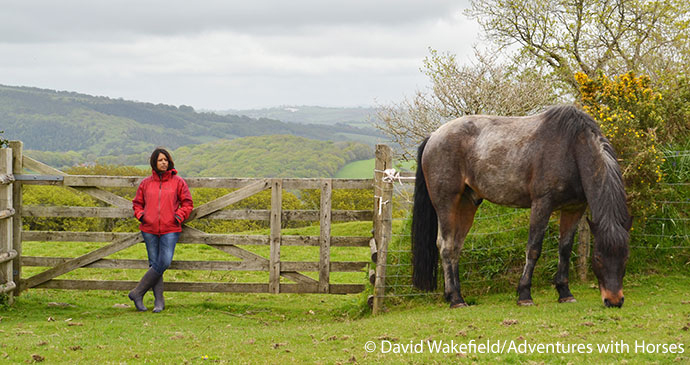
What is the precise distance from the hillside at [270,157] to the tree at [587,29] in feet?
139

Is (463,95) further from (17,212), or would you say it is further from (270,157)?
(270,157)

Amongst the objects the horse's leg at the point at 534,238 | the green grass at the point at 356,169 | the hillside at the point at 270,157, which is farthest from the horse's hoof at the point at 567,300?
the hillside at the point at 270,157

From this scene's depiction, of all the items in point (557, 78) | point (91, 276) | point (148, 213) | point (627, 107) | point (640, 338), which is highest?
point (557, 78)

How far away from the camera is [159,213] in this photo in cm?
821

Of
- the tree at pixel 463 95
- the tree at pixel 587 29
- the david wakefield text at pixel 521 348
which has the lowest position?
the david wakefield text at pixel 521 348

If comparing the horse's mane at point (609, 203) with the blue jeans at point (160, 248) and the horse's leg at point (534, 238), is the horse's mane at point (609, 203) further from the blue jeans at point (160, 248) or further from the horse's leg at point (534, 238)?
the blue jeans at point (160, 248)

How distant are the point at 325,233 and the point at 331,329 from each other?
2.11 metres

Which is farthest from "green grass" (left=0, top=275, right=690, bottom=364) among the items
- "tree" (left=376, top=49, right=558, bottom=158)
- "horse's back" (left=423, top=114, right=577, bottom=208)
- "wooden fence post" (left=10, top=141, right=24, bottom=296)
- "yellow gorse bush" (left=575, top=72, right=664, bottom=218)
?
"tree" (left=376, top=49, right=558, bottom=158)

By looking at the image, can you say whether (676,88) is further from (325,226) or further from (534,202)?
(325,226)

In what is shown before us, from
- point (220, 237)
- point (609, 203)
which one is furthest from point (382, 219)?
point (609, 203)

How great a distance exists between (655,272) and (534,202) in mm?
2526

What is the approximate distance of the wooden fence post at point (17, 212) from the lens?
8.71 metres

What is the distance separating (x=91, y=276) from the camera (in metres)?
11.4

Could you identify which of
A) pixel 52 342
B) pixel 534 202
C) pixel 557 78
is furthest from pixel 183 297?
pixel 557 78
